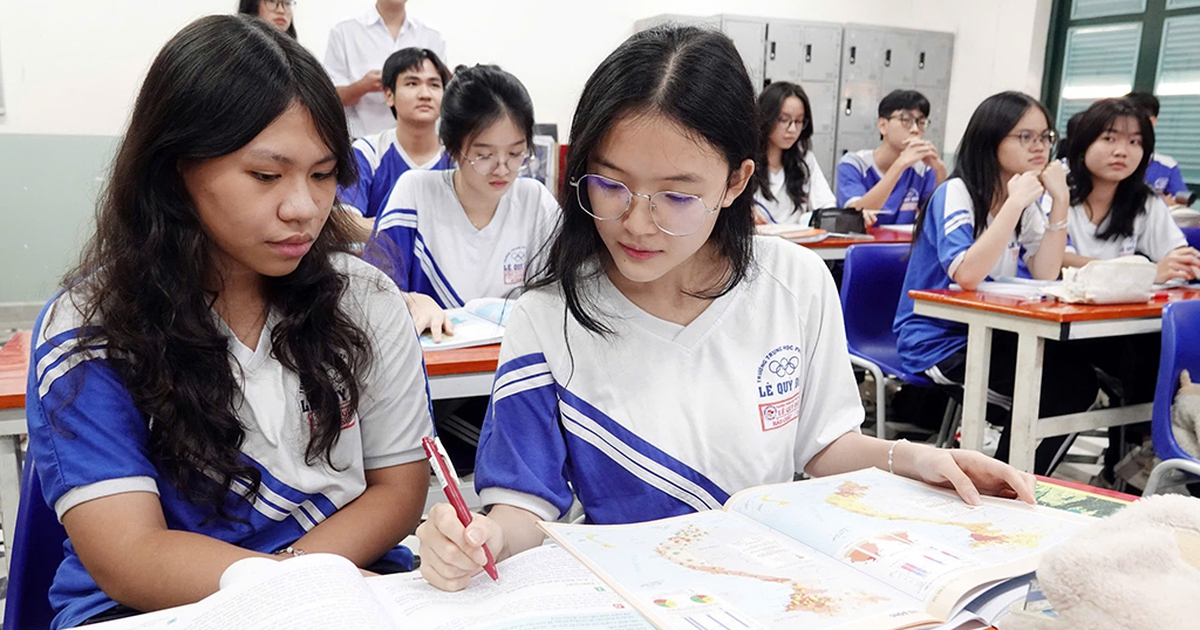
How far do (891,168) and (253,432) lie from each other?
4.38 metres

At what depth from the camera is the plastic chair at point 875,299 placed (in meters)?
2.80

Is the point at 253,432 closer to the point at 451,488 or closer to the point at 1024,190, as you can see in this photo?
the point at 451,488

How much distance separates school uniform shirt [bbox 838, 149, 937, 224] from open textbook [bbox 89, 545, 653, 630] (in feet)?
14.8

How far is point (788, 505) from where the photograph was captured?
870mm

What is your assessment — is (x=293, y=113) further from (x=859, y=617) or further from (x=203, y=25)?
(x=859, y=617)

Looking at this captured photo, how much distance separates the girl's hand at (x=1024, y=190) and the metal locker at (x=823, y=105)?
4533 mm

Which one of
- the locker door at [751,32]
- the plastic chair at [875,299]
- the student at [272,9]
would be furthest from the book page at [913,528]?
the locker door at [751,32]

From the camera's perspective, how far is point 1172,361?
1.83m

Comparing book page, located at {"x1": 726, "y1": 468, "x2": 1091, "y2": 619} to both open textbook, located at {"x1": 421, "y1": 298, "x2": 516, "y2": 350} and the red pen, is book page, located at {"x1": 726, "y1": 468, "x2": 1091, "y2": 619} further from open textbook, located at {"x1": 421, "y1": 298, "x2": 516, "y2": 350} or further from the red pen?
open textbook, located at {"x1": 421, "y1": 298, "x2": 516, "y2": 350}

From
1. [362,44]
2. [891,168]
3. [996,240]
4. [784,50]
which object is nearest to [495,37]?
[362,44]

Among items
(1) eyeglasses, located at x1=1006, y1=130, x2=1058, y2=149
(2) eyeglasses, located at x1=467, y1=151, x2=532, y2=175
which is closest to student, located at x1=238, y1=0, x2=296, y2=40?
(2) eyeglasses, located at x1=467, y1=151, x2=532, y2=175

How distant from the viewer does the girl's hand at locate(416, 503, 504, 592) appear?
71cm

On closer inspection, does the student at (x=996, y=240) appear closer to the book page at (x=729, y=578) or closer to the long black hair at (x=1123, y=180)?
the long black hair at (x=1123, y=180)

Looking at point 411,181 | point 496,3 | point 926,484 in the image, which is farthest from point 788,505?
point 496,3
